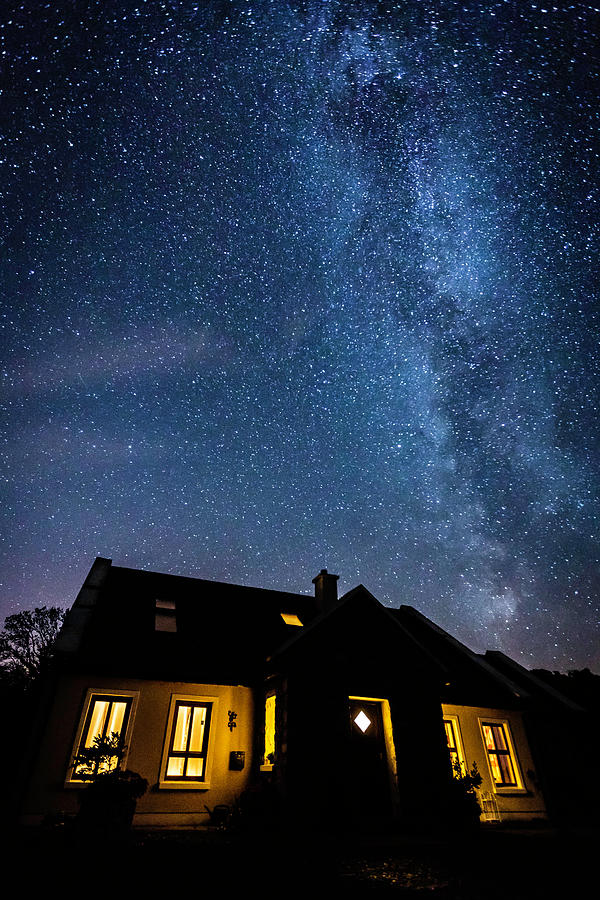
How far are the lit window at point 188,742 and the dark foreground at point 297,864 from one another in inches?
51.8

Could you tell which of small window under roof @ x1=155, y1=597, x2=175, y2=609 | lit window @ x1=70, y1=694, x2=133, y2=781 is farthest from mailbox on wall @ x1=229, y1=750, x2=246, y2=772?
small window under roof @ x1=155, y1=597, x2=175, y2=609

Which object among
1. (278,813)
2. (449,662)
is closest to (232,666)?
(278,813)

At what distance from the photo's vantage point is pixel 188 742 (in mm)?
10414

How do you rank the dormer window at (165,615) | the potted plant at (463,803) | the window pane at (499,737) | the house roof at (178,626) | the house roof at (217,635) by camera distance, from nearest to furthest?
the potted plant at (463,803) → the house roof at (178,626) → the house roof at (217,635) → the dormer window at (165,615) → the window pane at (499,737)

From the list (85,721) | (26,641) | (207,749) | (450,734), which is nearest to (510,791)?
(450,734)

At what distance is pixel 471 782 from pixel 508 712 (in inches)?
138

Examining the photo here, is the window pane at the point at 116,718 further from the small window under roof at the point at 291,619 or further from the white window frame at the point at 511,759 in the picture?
the white window frame at the point at 511,759

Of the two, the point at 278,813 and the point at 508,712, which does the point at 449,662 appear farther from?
the point at 278,813

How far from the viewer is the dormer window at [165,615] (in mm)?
12258

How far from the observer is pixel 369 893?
5.11 meters

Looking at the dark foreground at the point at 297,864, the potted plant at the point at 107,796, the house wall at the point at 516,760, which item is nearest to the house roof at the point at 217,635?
the house wall at the point at 516,760

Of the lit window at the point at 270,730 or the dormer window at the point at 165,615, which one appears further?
the dormer window at the point at 165,615

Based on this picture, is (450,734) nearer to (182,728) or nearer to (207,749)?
(207,749)

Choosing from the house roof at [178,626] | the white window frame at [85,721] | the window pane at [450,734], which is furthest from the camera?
the window pane at [450,734]
